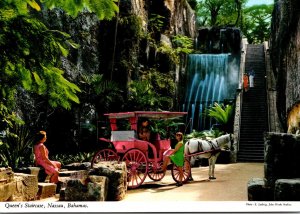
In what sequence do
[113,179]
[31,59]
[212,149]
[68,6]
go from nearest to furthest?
1. [31,59]
2. [68,6]
3. [113,179]
4. [212,149]

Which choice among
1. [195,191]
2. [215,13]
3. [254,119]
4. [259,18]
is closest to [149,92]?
[259,18]

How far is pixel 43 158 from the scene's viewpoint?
5.32m

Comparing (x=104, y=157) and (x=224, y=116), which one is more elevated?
(x=224, y=116)

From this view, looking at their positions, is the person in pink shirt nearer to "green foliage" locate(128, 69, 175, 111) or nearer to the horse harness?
the horse harness

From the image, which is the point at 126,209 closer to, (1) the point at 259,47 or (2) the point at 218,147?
(2) the point at 218,147

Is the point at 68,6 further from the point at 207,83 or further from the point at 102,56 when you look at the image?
the point at 207,83

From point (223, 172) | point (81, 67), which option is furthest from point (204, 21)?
point (223, 172)

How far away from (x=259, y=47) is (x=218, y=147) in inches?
593

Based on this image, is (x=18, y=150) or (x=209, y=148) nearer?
(x=18, y=150)

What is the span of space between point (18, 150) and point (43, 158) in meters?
1.18

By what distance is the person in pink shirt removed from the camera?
5.21m

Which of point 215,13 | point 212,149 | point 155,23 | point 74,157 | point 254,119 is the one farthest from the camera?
point 215,13

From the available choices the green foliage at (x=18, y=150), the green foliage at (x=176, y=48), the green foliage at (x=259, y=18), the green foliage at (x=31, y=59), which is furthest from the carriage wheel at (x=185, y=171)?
the green foliage at (x=176, y=48)

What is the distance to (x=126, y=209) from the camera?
3.83 m
